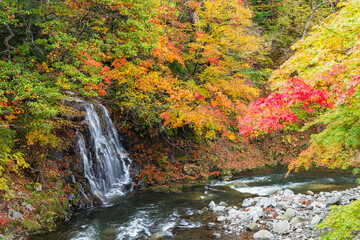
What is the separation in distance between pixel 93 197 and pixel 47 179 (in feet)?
5.94

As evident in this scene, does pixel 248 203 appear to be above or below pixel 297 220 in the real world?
below

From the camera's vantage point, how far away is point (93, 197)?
30.5 feet

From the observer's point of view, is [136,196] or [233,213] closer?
[233,213]

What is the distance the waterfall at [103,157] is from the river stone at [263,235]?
5.84 meters

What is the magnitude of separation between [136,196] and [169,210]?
2.13 metres

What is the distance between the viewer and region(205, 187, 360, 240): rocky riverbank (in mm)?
6301

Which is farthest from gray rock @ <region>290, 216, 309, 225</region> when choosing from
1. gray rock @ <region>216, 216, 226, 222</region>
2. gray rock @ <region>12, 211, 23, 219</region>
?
gray rock @ <region>12, 211, 23, 219</region>

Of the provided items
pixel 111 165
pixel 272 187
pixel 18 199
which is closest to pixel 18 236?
pixel 18 199

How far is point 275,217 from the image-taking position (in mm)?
7367

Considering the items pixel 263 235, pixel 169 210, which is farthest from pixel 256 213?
pixel 169 210

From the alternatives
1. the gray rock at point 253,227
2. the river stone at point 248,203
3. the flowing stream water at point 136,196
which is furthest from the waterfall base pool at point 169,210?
the gray rock at point 253,227

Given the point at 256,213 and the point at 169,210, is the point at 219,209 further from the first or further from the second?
the point at 169,210

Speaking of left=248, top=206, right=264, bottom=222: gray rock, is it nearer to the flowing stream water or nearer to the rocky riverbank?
the rocky riverbank

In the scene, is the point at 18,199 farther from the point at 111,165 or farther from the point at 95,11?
the point at 95,11
